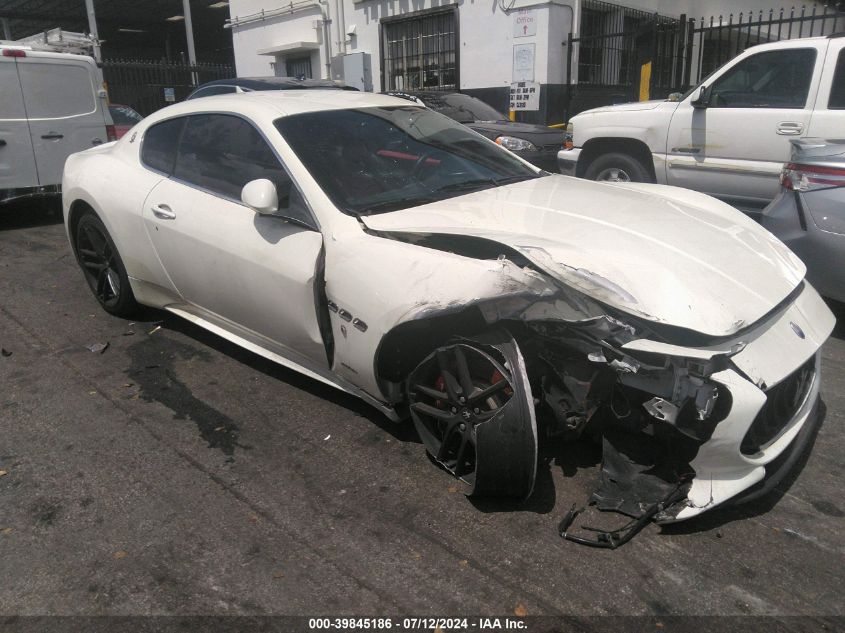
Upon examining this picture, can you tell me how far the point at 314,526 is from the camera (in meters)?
2.69

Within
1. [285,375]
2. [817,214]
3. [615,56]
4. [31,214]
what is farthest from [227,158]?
[615,56]

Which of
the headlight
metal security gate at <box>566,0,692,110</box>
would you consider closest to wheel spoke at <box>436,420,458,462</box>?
the headlight

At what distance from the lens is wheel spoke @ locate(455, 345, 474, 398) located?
8.82 ft

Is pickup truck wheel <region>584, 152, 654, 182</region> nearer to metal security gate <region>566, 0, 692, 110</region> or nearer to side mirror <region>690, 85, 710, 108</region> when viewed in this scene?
side mirror <region>690, 85, 710, 108</region>

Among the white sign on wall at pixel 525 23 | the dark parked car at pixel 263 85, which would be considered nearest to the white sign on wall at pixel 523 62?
the white sign on wall at pixel 525 23

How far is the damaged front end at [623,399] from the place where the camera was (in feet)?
7.82

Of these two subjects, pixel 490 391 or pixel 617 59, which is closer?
pixel 490 391

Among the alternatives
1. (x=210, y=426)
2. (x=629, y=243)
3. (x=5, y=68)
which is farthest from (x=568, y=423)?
(x=5, y=68)

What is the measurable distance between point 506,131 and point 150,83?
14.6 metres

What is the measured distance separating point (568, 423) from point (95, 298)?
4.10 meters

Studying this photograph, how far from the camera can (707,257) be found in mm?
2857

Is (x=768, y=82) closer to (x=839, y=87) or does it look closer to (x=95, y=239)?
(x=839, y=87)

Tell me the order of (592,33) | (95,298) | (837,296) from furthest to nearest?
(592,33)
(95,298)
(837,296)

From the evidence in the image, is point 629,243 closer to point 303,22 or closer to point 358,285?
point 358,285
